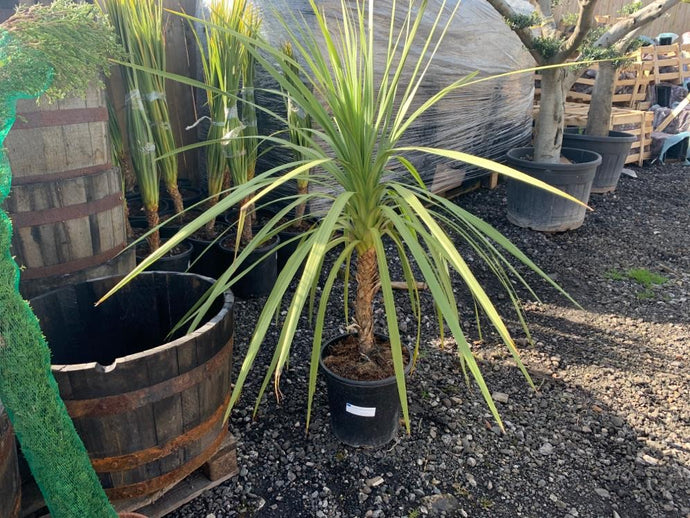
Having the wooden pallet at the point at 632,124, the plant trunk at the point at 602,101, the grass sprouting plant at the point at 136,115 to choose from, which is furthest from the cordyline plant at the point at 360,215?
the wooden pallet at the point at 632,124

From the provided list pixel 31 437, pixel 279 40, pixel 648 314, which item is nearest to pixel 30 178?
pixel 31 437

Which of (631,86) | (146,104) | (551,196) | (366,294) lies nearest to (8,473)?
(366,294)

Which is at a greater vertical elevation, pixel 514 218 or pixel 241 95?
pixel 241 95

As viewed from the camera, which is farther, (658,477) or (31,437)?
(658,477)

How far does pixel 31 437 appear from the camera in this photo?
1140 mm

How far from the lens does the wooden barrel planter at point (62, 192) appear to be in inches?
68.0

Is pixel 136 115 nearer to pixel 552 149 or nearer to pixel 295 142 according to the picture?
pixel 295 142

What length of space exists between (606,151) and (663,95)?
363cm

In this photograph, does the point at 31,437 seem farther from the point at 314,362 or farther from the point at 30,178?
the point at 30,178

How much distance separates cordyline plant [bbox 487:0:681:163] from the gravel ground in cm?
138

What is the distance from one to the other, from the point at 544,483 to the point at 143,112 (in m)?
2.35

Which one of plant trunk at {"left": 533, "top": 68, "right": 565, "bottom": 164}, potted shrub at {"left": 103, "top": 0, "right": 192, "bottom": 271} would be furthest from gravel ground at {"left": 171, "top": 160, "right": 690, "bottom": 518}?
plant trunk at {"left": 533, "top": 68, "right": 565, "bottom": 164}

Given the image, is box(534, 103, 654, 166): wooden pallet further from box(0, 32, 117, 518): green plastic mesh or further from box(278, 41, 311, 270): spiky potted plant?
box(0, 32, 117, 518): green plastic mesh

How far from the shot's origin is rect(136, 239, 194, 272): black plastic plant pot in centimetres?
262
